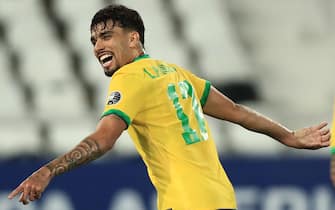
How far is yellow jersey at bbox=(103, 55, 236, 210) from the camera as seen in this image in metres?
3.50

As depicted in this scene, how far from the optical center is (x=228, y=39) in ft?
25.2

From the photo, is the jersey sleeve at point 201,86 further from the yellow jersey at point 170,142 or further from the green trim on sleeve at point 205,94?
the yellow jersey at point 170,142

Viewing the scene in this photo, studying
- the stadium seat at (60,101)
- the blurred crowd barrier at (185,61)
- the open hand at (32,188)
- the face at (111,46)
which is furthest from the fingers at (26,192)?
the stadium seat at (60,101)

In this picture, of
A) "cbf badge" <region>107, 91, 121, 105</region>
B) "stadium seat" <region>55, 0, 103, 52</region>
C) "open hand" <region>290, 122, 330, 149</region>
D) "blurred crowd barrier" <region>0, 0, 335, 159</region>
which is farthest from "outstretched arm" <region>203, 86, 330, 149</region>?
"stadium seat" <region>55, 0, 103, 52</region>

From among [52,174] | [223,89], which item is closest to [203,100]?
[52,174]

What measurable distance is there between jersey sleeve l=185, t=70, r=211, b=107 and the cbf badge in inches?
19.6

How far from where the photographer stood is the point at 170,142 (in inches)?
138

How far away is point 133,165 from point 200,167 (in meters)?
3.06

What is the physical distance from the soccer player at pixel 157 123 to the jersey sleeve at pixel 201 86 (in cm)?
13

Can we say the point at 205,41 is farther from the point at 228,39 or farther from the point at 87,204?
the point at 87,204

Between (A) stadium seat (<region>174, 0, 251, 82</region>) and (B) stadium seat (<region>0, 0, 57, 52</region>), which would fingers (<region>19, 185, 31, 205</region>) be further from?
(B) stadium seat (<region>0, 0, 57, 52</region>)

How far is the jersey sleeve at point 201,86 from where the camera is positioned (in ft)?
12.8

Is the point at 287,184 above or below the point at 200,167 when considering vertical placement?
below

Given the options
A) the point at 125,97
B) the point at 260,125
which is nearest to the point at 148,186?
the point at 260,125
